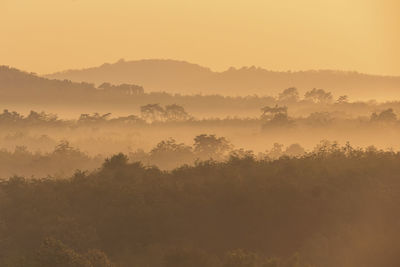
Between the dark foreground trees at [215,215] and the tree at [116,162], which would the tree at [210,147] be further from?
the dark foreground trees at [215,215]

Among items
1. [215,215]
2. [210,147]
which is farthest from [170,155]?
[215,215]

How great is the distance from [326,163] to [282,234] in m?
20.1

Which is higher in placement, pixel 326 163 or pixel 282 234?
pixel 326 163

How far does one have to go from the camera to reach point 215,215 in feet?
247

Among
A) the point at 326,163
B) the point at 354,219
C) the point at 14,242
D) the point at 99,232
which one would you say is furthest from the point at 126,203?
the point at 326,163

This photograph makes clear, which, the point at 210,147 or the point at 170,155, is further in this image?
the point at 210,147

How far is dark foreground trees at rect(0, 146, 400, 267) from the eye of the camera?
67.8m

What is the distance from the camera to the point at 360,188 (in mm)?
80688

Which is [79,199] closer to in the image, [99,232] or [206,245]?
[99,232]

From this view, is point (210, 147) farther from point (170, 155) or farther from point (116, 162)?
point (116, 162)

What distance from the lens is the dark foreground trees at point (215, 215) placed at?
67.8 m

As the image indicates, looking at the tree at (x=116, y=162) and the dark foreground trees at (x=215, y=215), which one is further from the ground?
the tree at (x=116, y=162)

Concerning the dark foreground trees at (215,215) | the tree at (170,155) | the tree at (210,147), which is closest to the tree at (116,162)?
the dark foreground trees at (215,215)

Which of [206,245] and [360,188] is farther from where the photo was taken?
[360,188]
